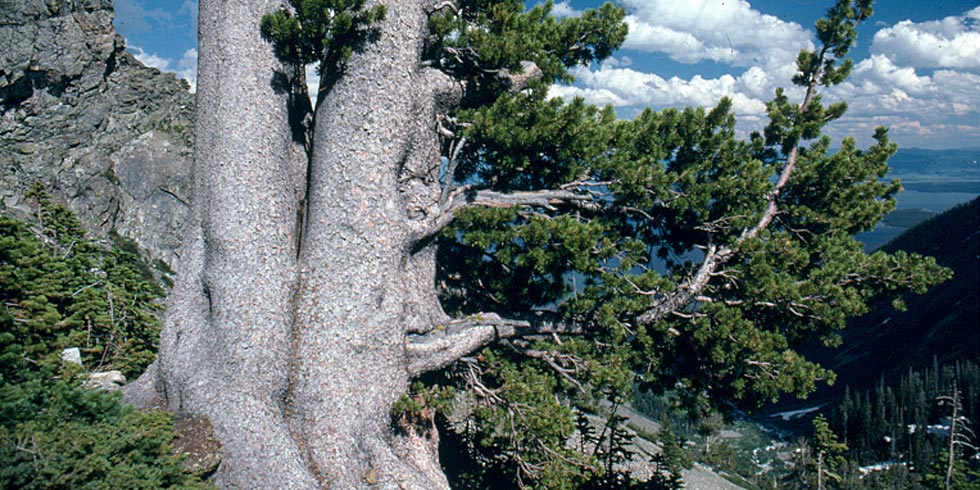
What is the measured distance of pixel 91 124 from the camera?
82.6 feet

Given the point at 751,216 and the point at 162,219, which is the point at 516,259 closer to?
the point at 751,216

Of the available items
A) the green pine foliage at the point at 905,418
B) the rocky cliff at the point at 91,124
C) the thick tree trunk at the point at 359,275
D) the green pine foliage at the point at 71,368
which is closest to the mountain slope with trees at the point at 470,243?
the thick tree trunk at the point at 359,275

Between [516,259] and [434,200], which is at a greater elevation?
[434,200]

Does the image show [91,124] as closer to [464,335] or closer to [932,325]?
[464,335]

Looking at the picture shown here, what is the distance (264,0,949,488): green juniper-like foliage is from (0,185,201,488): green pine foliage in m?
4.26

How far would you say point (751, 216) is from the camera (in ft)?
27.8

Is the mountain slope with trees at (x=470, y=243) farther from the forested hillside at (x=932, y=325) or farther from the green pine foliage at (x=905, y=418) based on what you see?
the forested hillside at (x=932, y=325)

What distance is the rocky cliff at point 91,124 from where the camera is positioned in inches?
912

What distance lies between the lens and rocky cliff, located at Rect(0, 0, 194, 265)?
23172 mm

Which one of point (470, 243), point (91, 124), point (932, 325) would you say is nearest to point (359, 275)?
point (470, 243)

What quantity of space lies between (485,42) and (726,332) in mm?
5529

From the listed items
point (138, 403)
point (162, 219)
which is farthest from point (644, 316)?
point (162, 219)

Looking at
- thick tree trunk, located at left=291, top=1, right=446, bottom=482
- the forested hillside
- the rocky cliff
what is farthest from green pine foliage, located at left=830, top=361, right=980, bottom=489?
thick tree trunk, located at left=291, top=1, right=446, bottom=482

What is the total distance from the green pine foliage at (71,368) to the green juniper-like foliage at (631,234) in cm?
426
